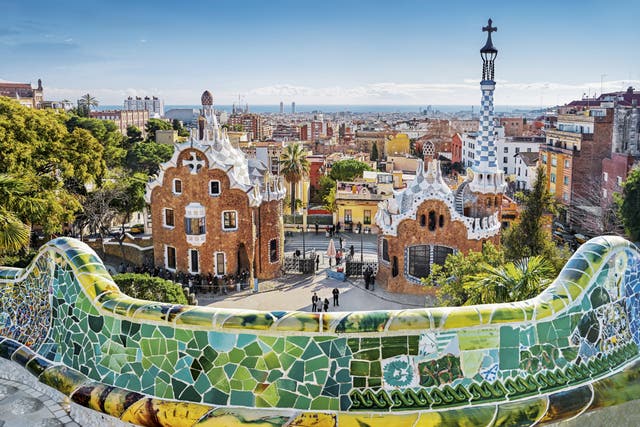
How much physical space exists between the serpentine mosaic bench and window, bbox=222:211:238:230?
67.9 feet

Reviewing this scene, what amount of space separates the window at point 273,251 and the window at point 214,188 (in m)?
3.69

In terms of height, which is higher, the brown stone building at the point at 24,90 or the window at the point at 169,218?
the brown stone building at the point at 24,90

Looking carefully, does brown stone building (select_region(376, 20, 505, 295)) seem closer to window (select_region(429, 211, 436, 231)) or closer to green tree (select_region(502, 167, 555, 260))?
window (select_region(429, 211, 436, 231))

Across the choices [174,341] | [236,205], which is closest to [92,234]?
[236,205]

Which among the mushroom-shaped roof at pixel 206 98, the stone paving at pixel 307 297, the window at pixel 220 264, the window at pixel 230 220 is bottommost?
the stone paving at pixel 307 297

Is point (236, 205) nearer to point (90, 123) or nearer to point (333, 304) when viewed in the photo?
point (333, 304)

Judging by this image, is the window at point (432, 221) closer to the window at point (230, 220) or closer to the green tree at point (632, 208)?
the window at point (230, 220)

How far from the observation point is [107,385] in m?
6.52

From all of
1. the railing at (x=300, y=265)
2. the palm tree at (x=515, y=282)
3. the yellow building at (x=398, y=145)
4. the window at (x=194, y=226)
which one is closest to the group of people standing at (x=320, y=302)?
the railing at (x=300, y=265)

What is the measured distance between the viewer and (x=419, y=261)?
26.3 meters

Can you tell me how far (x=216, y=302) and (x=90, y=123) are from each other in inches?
1708

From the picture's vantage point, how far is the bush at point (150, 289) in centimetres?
1783

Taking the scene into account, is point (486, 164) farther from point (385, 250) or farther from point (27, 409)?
point (27, 409)

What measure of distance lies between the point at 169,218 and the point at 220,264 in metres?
3.05
